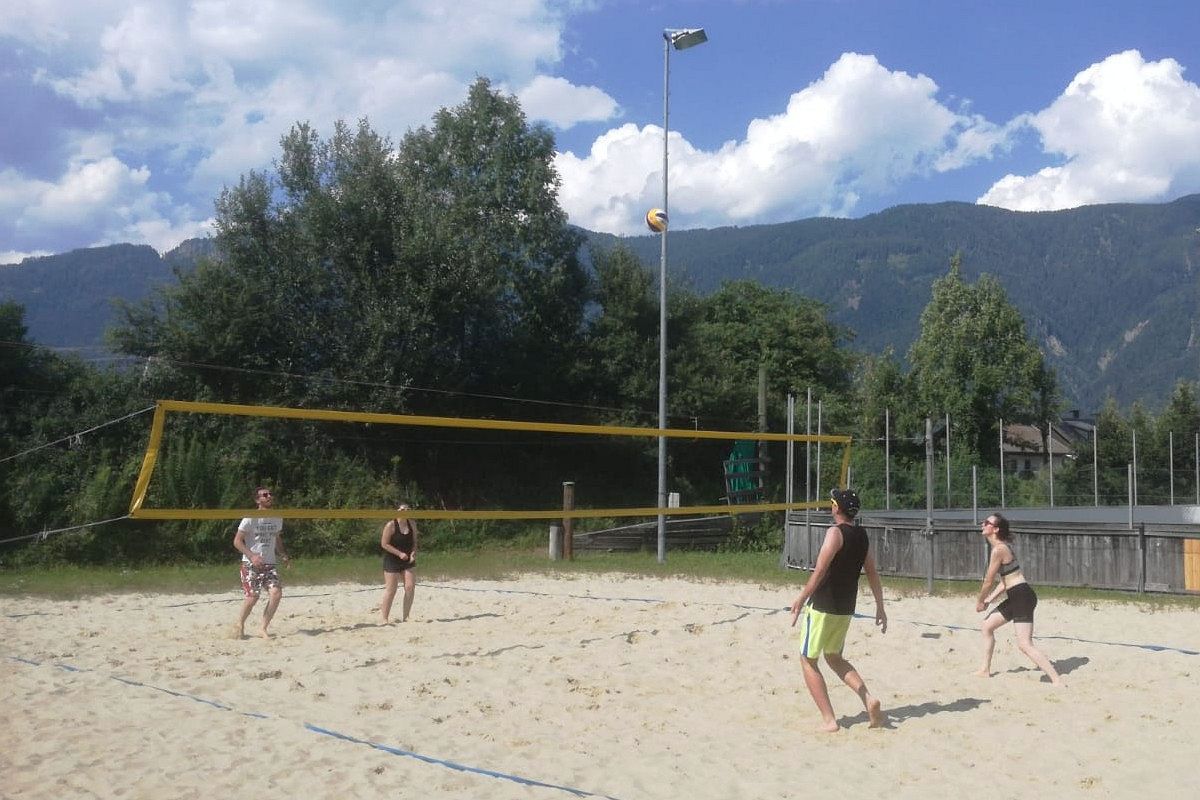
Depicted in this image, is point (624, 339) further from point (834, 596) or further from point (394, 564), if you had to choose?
point (834, 596)

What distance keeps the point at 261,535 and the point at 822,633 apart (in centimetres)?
547

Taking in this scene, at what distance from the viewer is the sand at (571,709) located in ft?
17.7

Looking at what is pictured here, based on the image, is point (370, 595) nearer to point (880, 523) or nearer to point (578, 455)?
point (880, 523)

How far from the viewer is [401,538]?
10641mm

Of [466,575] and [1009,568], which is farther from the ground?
[1009,568]

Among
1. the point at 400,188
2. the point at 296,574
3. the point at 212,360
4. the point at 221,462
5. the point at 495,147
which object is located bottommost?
the point at 296,574

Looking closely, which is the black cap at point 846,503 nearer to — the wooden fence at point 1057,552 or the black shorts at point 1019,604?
the black shorts at point 1019,604

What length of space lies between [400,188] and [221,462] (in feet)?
26.1

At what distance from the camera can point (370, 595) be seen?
13.1 metres

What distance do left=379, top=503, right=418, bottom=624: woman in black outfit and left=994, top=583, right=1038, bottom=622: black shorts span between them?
529 cm

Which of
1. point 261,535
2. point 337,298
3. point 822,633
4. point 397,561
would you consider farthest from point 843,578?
point 337,298

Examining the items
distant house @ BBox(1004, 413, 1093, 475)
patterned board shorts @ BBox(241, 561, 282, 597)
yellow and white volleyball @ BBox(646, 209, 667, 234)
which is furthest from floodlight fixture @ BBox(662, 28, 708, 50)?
distant house @ BBox(1004, 413, 1093, 475)

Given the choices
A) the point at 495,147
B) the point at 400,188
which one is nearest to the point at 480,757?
the point at 400,188

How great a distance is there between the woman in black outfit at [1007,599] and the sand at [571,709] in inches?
10.6
